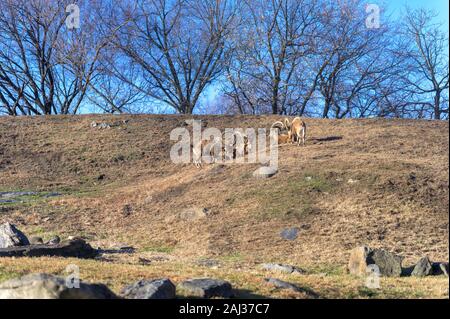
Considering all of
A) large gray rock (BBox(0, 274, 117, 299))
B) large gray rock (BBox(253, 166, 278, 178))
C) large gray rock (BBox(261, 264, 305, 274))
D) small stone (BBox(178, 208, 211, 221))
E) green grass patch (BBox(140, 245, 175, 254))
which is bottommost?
large gray rock (BBox(261, 264, 305, 274))

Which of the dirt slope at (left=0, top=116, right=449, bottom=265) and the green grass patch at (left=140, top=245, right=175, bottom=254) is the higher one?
the dirt slope at (left=0, top=116, right=449, bottom=265)

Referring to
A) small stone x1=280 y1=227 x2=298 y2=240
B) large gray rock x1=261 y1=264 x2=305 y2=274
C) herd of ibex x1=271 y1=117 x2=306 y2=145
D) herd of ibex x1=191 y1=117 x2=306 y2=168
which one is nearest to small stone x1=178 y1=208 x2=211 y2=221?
small stone x1=280 y1=227 x2=298 y2=240

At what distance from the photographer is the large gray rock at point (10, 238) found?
11.1 metres

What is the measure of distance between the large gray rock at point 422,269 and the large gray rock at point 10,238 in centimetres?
720

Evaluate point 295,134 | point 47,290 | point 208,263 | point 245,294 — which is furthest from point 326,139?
point 47,290

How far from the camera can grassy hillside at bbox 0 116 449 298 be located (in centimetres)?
975

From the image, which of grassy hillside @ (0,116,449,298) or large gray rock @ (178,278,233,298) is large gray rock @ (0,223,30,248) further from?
large gray rock @ (178,278,233,298)

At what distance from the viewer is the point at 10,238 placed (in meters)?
11.2

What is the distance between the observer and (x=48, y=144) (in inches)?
991

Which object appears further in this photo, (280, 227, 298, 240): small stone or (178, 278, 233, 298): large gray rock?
(280, 227, 298, 240): small stone

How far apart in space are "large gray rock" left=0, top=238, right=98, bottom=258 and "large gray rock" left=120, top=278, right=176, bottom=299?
15.3 ft

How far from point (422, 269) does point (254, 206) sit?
5.44m

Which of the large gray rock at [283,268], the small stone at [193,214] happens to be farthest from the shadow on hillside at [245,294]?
the small stone at [193,214]
